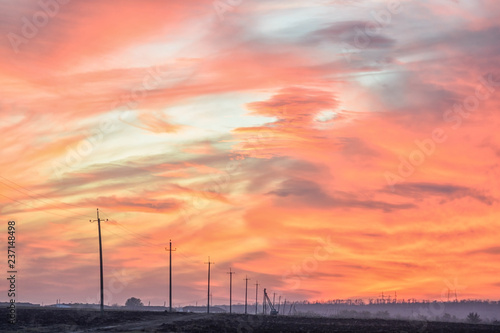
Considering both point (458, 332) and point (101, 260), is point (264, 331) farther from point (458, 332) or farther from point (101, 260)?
point (101, 260)

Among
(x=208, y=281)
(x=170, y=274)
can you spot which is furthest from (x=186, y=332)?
(x=208, y=281)

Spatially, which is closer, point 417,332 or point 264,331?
point 264,331

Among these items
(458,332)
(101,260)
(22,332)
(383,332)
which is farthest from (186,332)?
(101,260)

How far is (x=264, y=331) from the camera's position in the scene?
6769 cm

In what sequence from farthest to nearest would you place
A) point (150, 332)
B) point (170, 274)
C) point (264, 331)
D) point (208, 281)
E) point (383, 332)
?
point (208, 281) → point (170, 274) → point (383, 332) → point (264, 331) → point (150, 332)

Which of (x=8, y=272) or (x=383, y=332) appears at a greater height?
(x=8, y=272)

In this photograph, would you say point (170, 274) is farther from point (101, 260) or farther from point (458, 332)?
point (458, 332)

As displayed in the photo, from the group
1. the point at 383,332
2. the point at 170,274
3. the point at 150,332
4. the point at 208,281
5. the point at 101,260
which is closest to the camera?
the point at 150,332

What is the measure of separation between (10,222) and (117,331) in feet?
45.5

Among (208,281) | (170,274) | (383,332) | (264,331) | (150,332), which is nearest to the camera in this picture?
(150,332)

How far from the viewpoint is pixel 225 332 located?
62750 mm

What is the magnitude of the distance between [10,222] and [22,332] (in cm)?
912

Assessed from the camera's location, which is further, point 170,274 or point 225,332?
point 170,274

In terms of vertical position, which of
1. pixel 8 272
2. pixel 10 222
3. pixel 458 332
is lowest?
pixel 458 332
